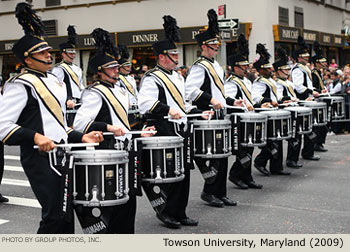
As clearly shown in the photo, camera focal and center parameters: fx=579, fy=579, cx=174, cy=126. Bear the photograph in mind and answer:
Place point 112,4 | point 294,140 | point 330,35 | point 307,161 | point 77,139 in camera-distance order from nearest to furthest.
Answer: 1. point 77,139
2. point 294,140
3. point 307,161
4. point 112,4
5. point 330,35

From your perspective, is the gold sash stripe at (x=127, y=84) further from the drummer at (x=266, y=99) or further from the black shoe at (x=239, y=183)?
the black shoe at (x=239, y=183)

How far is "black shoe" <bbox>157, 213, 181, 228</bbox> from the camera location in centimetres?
657

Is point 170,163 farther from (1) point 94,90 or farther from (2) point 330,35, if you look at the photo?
(2) point 330,35

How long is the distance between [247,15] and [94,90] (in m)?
18.0

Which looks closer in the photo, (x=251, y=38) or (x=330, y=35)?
(x=251, y=38)

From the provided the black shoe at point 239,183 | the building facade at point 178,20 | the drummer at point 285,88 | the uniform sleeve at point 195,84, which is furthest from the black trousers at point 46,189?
the building facade at point 178,20

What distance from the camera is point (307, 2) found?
2658cm

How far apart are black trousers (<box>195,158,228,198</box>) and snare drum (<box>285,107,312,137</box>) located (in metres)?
2.61

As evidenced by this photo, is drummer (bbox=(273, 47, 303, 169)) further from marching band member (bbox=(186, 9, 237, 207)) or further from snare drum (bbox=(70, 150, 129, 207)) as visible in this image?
snare drum (bbox=(70, 150, 129, 207))

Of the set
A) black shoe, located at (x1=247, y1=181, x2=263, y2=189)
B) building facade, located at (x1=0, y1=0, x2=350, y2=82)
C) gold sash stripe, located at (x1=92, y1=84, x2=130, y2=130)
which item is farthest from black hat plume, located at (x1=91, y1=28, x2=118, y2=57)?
building facade, located at (x1=0, y1=0, x2=350, y2=82)

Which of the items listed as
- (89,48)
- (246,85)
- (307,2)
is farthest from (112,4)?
(246,85)

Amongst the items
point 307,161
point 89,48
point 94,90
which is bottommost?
point 307,161

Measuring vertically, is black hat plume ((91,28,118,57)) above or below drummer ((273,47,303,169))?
above

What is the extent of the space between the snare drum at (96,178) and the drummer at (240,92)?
379cm
